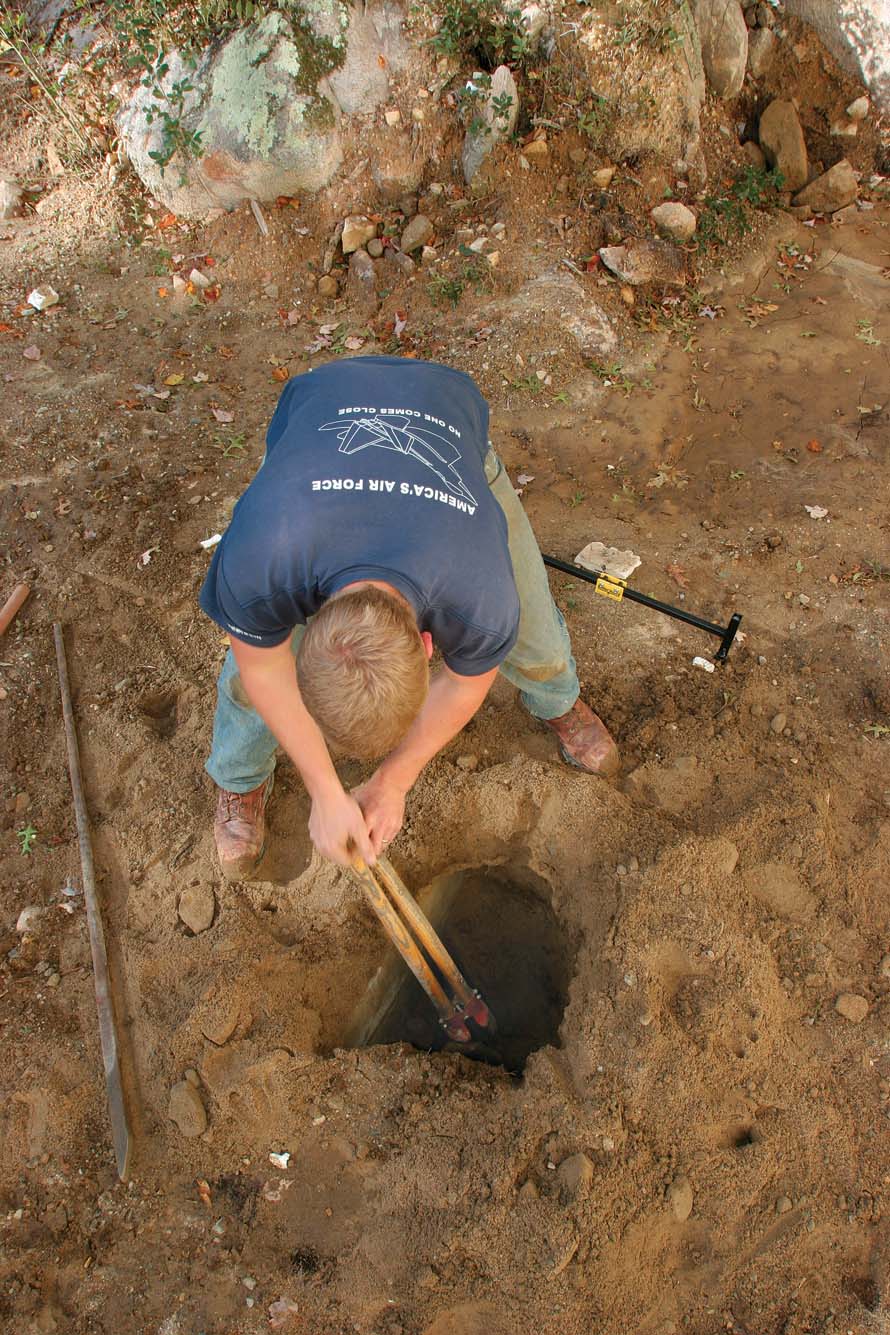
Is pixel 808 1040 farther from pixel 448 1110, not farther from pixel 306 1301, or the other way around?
pixel 306 1301

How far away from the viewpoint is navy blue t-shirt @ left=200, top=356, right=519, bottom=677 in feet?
6.12

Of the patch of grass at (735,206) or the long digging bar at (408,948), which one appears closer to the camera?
the long digging bar at (408,948)

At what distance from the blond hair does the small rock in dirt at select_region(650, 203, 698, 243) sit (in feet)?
15.5

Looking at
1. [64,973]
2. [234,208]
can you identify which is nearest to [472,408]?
[64,973]

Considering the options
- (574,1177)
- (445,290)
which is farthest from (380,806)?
(445,290)

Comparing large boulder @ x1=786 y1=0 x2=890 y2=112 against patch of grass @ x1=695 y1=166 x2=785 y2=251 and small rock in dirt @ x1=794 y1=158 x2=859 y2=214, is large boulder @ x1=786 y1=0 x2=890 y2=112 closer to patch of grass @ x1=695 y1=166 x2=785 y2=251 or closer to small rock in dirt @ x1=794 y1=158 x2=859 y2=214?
small rock in dirt @ x1=794 y1=158 x2=859 y2=214

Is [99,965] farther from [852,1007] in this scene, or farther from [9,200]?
[9,200]

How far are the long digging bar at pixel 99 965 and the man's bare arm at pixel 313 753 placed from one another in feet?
3.58

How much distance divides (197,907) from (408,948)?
80 centimetres

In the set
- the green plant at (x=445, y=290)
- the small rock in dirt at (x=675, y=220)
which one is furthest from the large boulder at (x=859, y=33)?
the green plant at (x=445, y=290)

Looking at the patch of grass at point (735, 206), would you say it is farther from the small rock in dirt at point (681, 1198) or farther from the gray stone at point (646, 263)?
the small rock in dirt at point (681, 1198)

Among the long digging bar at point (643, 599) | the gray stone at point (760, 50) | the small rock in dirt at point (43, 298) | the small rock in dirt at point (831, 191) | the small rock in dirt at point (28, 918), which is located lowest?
the small rock in dirt at point (28, 918)

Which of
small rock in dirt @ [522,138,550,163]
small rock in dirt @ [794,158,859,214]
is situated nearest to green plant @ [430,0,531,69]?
small rock in dirt @ [522,138,550,163]

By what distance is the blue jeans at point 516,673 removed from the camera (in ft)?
8.84
